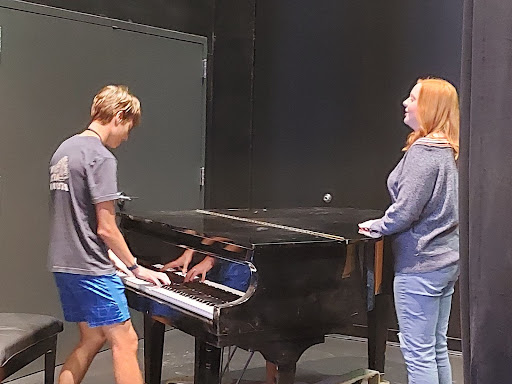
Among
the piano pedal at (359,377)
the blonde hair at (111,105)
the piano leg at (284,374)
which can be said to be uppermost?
the blonde hair at (111,105)

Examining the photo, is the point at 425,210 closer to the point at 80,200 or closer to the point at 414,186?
the point at 414,186

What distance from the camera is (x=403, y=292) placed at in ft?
9.45

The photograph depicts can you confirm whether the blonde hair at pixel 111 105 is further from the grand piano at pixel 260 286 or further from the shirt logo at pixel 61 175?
the grand piano at pixel 260 286

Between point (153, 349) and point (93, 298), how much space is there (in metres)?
0.51

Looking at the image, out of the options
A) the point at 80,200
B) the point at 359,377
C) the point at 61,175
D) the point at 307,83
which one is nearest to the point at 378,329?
the point at 359,377

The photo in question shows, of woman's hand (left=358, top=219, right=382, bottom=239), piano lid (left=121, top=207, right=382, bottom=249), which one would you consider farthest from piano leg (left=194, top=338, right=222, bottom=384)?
woman's hand (left=358, top=219, right=382, bottom=239)

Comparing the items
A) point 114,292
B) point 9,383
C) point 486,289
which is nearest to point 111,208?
point 114,292

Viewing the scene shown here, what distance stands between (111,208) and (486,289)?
2.05m

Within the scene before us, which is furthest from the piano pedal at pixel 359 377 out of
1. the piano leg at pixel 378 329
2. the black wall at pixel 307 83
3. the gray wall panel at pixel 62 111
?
the gray wall panel at pixel 62 111

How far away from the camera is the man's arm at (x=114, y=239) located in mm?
2695

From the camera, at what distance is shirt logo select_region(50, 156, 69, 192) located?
2.71 meters

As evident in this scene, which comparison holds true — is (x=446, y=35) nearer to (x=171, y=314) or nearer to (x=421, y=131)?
(x=421, y=131)

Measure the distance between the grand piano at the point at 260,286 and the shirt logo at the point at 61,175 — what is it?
415mm

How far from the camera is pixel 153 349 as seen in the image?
315cm
